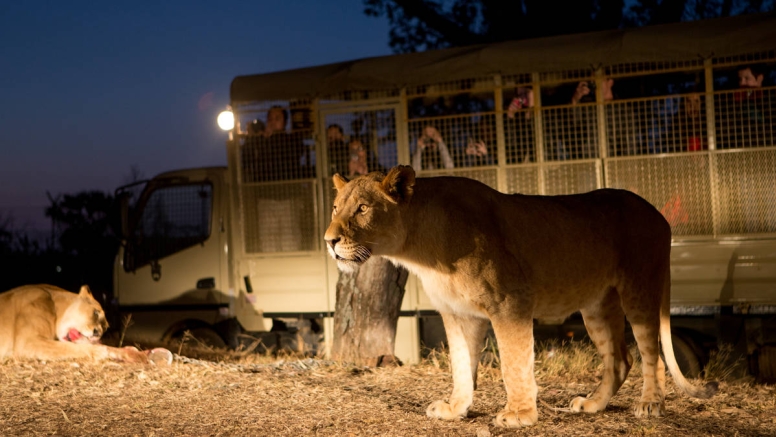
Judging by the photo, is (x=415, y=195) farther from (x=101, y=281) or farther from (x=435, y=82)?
(x=101, y=281)

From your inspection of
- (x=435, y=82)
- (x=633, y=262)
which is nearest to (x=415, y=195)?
(x=633, y=262)

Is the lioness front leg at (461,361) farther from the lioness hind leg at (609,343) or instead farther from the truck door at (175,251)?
the truck door at (175,251)

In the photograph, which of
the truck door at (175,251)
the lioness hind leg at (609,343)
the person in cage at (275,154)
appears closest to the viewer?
the lioness hind leg at (609,343)

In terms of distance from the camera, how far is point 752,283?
8.37m

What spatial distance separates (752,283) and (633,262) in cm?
340

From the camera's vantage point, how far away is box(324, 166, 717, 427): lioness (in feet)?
16.2

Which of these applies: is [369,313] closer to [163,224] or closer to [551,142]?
[551,142]

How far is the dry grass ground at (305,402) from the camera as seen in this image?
5.02 m

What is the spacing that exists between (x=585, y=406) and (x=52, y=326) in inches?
189

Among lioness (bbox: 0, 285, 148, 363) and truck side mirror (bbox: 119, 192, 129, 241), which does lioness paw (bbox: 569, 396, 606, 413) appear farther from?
truck side mirror (bbox: 119, 192, 129, 241)

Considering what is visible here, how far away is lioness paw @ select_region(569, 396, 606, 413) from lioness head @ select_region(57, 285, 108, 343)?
437cm

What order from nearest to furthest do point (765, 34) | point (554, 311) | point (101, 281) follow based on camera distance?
point (554, 311) < point (765, 34) < point (101, 281)

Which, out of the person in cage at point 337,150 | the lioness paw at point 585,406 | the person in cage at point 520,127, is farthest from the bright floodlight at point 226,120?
the lioness paw at point 585,406

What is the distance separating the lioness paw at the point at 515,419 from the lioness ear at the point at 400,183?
4.39ft
